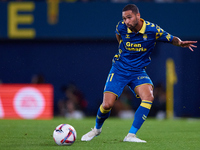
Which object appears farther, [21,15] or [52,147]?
[21,15]

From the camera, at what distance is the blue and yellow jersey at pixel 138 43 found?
6.98 meters

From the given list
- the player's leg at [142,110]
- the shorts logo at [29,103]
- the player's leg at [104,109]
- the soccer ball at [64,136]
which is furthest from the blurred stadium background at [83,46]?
the soccer ball at [64,136]

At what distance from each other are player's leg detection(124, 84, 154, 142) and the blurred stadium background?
7.80m

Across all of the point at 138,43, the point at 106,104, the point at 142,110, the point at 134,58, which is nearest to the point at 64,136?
the point at 106,104

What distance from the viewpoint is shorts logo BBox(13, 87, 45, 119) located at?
45.2 feet

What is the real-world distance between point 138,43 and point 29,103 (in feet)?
24.4

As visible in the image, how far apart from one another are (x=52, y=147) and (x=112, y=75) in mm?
1681

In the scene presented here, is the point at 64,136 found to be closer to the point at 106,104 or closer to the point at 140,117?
the point at 106,104

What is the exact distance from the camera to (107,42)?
58.7 feet

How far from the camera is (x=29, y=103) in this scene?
45.4 ft

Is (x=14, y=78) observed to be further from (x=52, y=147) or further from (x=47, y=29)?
(x=52, y=147)

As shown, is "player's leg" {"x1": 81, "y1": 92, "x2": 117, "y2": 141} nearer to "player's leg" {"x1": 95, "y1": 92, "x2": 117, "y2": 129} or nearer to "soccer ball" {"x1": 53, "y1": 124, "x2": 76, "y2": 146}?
"player's leg" {"x1": 95, "y1": 92, "x2": 117, "y2": 129}

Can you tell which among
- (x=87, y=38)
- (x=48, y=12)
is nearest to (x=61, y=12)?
(x=48, y=12)

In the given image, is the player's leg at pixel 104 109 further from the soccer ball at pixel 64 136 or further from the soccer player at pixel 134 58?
the soccer ball at pixel 64 136
